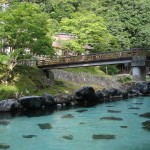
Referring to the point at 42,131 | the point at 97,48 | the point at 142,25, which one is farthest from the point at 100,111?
the point at 142,25

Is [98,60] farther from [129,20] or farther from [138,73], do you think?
[129,20]

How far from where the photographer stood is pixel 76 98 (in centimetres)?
3856

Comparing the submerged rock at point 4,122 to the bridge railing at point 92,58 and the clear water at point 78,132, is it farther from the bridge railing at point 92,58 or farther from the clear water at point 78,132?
the bridge railing at point 92,58

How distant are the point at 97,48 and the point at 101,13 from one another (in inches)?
710

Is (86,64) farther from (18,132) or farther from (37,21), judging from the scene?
(18,132)

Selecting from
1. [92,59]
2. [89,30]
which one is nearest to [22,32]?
[92,59]

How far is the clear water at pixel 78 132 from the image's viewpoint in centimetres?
2038

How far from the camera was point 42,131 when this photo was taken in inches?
960

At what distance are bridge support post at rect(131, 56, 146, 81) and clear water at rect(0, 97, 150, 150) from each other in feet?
41.2

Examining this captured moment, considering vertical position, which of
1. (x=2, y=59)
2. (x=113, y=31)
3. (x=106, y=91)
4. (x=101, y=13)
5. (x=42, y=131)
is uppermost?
(x=101, y=13)

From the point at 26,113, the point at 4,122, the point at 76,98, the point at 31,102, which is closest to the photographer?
the point at 4,122

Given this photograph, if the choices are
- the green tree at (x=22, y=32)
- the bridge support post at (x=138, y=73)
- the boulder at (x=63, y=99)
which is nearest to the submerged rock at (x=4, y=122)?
the boulder at (x=63, y=99)

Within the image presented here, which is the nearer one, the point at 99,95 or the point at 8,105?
the point at 8,105

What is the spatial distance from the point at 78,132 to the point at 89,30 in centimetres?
3118
